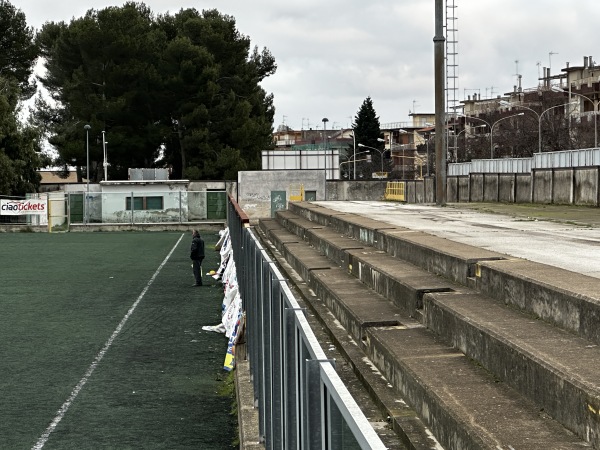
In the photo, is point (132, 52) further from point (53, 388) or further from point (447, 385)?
point (447, 385)

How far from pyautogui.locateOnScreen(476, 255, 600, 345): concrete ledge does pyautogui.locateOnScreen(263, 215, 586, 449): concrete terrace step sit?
2.31ft

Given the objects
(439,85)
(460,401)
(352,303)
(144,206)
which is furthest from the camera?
(144,206)

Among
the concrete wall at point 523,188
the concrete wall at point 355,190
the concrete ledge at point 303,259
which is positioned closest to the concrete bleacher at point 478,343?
the concrete ledge at point 303,259

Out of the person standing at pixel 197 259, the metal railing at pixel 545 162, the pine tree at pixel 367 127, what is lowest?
the person standing at pixel 197 259

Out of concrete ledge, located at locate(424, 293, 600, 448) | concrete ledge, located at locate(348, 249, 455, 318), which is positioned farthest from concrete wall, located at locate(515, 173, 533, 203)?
concrete ledge, located at locate(424, 293, 600, 448)

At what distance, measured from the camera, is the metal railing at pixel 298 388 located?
110 inches

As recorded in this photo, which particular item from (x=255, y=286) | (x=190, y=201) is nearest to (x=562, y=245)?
(x=255, y=286)

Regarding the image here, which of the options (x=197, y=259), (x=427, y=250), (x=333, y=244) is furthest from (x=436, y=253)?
(x=197, y=259)

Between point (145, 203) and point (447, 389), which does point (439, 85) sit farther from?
point (145, 203)

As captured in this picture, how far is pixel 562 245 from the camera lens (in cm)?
1271

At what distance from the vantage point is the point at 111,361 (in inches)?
562

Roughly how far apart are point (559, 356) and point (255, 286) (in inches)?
171

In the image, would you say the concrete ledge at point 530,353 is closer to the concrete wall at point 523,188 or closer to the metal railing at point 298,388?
the metal railing at point 298,388

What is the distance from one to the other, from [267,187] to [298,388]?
5441cm
